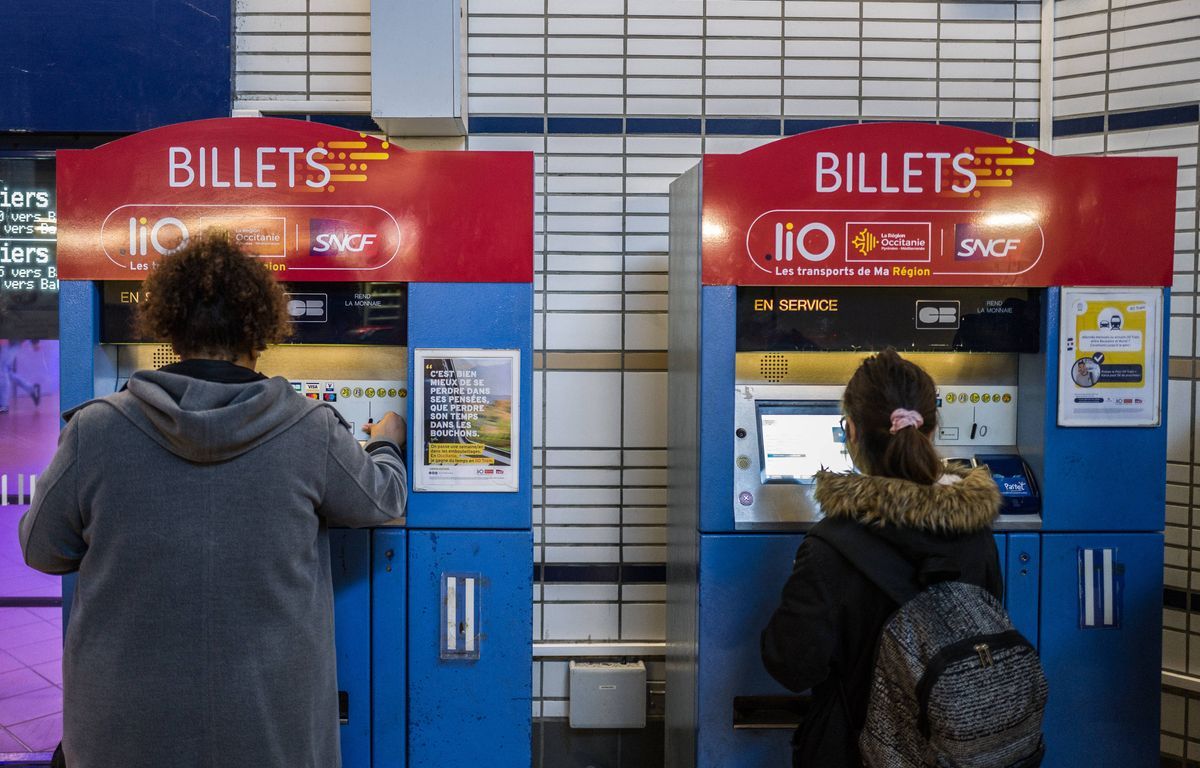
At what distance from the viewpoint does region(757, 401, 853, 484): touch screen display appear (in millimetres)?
2404

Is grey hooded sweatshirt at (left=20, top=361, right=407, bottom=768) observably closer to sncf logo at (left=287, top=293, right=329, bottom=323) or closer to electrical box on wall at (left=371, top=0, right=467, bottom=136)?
sncf logo at (left=287, top=293, right=329, bottom=323)

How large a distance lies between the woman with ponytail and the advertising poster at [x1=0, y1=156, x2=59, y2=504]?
310 centimetres

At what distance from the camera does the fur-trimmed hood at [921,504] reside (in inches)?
65.8

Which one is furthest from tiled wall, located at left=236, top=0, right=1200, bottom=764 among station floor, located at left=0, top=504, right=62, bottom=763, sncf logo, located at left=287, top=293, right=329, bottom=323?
station floor, located at left=0, top=504, right=62, bottom=763

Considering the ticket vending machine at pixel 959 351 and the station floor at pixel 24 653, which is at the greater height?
the ticket vending machine at pixel 959 351

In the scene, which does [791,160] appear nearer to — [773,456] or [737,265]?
[737,265]

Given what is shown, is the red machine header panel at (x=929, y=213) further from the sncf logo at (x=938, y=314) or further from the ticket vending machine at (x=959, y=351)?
the sncf logo at (x=938, y=314)

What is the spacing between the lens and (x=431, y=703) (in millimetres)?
2299

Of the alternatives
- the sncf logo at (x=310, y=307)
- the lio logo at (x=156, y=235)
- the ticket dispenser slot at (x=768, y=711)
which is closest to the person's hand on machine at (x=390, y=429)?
the sncf logo at (x=310, y=307)

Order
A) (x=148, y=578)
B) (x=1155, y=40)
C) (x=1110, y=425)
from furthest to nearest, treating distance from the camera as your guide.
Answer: (x=1155, y=40), (x=1110, y=425), (x=148, y=578)

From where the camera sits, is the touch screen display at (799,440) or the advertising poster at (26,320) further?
the advertising poster at (26,320)

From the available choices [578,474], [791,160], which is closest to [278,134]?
[791,160]

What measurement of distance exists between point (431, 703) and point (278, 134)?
172 cm

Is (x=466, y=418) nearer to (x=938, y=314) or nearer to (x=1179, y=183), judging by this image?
(x=938, y=314)
